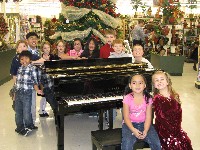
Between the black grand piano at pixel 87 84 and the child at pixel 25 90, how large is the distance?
2.02 ft

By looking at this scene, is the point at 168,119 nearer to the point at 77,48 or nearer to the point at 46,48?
the point at 46,48

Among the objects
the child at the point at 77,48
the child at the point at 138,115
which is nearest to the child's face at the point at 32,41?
the child at the point at 77,48

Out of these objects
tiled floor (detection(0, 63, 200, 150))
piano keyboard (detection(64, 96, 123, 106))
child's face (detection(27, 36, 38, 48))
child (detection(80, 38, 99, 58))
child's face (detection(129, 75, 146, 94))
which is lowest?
tiled floor (detection(0, 63, 200, 150))

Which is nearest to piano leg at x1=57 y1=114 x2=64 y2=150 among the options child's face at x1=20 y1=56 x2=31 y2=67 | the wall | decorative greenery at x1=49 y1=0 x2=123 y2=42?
child's face at x1=20 y1=56 x2=31 y2=67

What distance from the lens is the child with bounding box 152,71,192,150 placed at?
330 cm

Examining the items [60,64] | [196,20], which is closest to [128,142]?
[60,64]

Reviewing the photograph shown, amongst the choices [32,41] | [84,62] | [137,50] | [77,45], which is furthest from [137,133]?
[32,41]

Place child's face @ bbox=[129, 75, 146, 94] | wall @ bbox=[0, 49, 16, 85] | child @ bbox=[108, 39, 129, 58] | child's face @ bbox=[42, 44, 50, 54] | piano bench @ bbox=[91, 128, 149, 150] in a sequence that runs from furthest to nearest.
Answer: wall @ bbox=[0, 49, 16, 85] → child's face @ bbox=[42, 44, 50, 54] → child @ bbox=[108, 39, 129, 58] → child's face @ bbox=[129, 75, 146, 94] → piano bench @ bbox=[91, 128, 149, 150]

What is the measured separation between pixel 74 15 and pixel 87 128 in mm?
2223

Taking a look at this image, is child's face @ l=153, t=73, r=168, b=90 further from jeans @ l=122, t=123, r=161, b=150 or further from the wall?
the wall

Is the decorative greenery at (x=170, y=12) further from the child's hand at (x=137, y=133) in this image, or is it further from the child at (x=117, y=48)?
the child's hand at (x=137, y=133)

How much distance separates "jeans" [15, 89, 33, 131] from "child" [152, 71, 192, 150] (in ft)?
6.87

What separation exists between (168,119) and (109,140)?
2.08ft

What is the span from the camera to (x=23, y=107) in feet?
15.6
